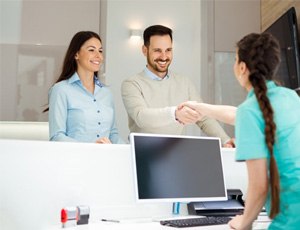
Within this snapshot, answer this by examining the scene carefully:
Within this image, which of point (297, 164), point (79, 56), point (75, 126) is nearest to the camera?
point (297, 164)

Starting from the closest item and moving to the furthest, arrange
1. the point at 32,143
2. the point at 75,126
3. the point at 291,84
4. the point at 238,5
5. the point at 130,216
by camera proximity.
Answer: the point at 32,143, the point at 130,216, the point at 75,126, the point at 291,84, the point at 238,5

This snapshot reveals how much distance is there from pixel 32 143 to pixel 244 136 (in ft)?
3.58

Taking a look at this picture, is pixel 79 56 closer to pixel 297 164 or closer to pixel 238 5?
pixel 297 164

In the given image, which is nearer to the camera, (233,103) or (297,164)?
(297,164)

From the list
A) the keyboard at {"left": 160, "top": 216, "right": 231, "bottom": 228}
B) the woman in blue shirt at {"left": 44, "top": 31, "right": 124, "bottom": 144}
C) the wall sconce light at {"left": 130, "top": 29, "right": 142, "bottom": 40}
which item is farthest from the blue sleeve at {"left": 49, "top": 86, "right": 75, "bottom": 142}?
the wall sconce light at {"left": 130, "top": 29, "right": 142, "bottom": 40}

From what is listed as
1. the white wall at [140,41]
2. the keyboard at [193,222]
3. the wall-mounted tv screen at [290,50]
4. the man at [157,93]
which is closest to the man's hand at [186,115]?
the man at [157,93]

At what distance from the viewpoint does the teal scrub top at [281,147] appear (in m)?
1.34

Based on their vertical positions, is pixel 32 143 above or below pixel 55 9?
below

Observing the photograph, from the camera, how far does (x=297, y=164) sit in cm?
135

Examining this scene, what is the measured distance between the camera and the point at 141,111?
9.26 feet

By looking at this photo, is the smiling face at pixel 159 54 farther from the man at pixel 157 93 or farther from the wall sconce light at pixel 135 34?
the wall sconce light at pixel 135 34

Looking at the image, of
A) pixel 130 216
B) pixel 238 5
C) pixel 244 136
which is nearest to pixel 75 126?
pixel 130 216

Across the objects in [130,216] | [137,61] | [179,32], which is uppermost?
[179,32]

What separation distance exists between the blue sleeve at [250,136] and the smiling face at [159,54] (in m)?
1.85
